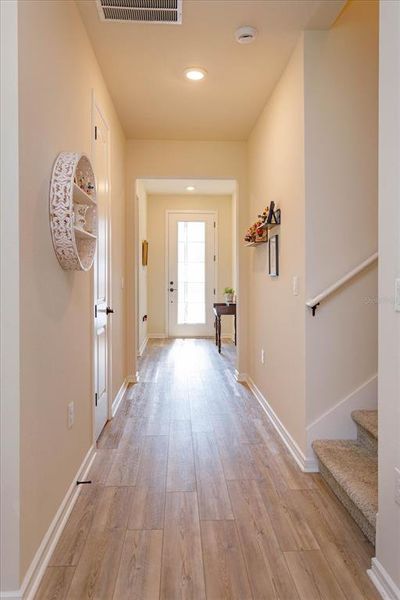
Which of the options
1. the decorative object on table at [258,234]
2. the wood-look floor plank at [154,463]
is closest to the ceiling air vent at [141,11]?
the decorative object on table at [258,234]

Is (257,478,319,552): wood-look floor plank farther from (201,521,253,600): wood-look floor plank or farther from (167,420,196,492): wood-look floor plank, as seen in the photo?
(167,420,196,492): wood-look floor plank

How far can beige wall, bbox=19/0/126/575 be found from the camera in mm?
1441

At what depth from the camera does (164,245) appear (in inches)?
301

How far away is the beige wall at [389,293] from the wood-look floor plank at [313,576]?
7.8 inches

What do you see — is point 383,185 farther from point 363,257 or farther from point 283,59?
point 283,59

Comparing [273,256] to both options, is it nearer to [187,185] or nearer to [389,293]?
[389,293]

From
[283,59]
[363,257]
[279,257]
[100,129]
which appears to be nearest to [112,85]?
[100,129]

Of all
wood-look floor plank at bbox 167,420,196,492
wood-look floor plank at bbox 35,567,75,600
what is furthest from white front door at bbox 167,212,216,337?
wood-look floor plank at bbox 35,567,75,600

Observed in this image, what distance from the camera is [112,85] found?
3123mm

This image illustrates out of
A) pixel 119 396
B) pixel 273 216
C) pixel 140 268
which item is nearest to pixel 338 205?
pixel 273 216

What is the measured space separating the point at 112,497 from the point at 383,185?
1.95 metres

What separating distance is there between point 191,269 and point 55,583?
6.45m

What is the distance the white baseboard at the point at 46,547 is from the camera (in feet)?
4.59

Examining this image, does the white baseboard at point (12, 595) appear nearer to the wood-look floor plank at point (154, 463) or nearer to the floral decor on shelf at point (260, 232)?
the wood-look floor plank at point (154, 463)
